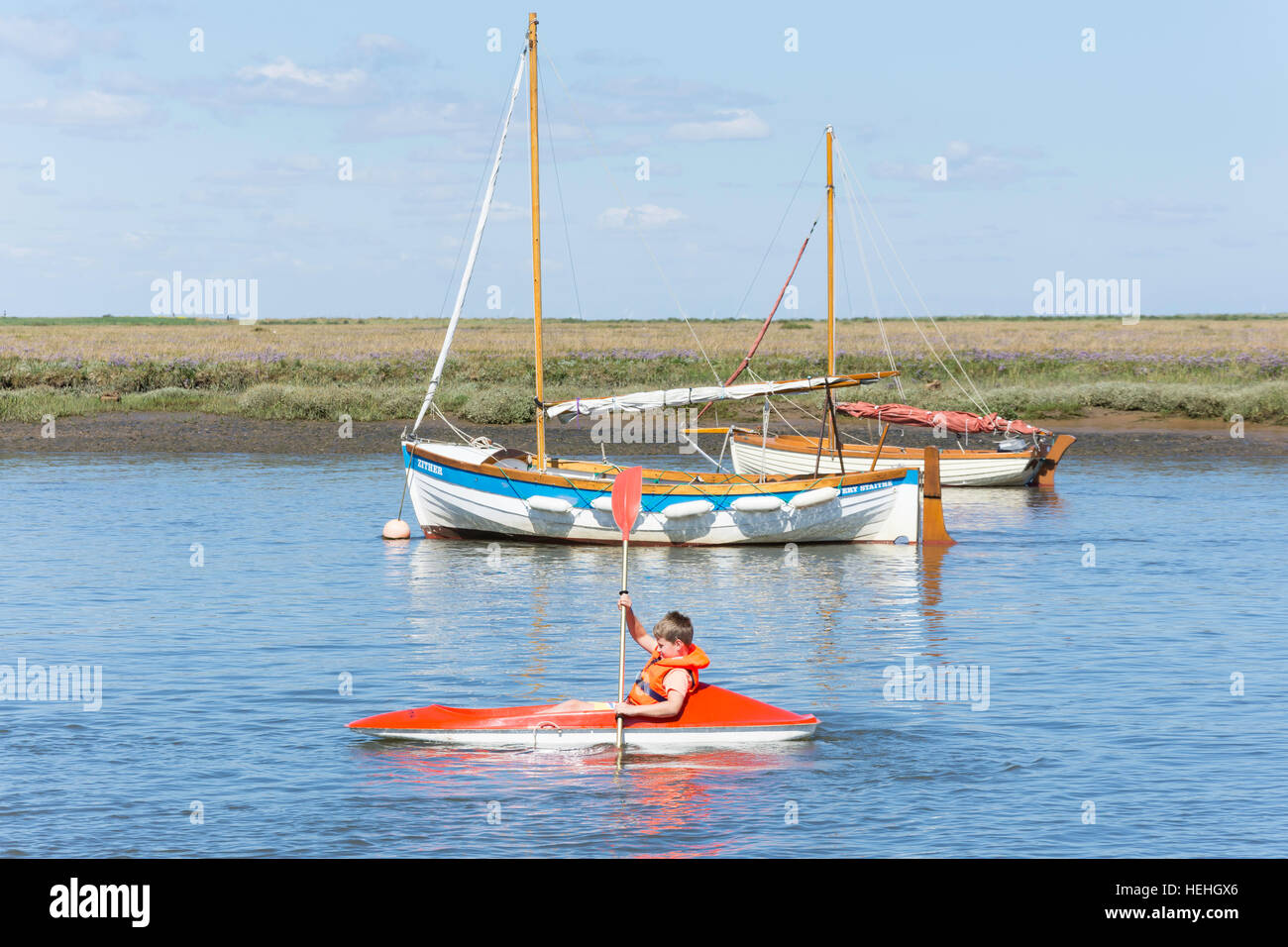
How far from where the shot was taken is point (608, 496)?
25922 mm

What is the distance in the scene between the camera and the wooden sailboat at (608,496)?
26.5m

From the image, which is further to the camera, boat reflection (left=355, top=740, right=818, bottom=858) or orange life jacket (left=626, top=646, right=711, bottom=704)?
orange life jacket (left=626, top=646, right=711, bottom=704)

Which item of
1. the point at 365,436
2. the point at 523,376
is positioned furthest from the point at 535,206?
the point at 523,376

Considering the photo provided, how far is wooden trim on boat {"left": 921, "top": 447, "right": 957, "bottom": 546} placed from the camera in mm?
28266

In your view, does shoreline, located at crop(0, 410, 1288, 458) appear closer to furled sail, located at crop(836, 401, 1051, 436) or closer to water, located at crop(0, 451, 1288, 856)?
furled sail, located at crop(836, 401, 1051, 436)

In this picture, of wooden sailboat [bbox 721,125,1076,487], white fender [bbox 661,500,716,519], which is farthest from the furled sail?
white fender [bbox 661,500,716,519]

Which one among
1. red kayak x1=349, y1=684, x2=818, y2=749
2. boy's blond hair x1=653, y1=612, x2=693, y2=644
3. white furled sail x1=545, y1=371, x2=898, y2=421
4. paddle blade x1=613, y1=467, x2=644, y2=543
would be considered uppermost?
white furled sail x1=545, y1=371, x2=898, y2=421

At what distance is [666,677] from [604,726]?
0.68 metres

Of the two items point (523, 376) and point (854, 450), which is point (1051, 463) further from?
point (523, 376)

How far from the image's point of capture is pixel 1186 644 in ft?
60.1

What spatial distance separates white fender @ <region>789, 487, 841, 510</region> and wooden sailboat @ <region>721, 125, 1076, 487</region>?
6.45 meters

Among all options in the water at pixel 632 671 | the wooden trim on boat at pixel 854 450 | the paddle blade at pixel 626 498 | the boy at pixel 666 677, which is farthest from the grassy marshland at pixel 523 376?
the boy at pixel 666 677

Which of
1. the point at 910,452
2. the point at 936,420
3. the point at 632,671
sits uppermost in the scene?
the point at 936,420
